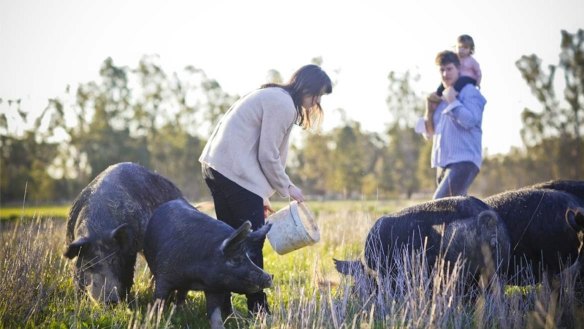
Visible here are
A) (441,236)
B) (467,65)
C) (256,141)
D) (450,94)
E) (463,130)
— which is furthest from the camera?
(467,65)

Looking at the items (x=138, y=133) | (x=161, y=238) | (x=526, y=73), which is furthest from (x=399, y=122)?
(x=161, y=238)

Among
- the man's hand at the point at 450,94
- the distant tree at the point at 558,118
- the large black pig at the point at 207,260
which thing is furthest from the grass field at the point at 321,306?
the distant tree at the point at 558,118

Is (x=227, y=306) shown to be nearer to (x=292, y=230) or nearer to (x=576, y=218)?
(x=292, y=230)

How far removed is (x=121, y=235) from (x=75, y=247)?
468mm

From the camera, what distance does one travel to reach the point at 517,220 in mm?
5590

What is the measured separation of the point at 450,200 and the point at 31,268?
171 inches

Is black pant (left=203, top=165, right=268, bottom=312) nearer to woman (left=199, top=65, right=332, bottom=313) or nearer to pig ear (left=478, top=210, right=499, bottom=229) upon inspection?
woman (left=199, top=65, right=332, bottom=313)

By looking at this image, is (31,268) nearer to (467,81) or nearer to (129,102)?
(467,81)

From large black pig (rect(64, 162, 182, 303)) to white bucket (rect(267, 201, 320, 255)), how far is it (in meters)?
1.57

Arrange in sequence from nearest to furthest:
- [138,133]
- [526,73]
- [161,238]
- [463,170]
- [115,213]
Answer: [161,238]
[115,213]
[463,170]
[526,73]
[138,133]

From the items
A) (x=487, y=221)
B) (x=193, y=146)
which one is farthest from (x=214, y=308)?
(x=193, y=146)

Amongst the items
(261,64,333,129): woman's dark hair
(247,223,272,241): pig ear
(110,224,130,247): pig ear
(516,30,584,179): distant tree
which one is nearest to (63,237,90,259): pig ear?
(110,224,130,247): pig ear

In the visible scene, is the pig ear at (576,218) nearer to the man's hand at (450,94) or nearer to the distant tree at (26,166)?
the man's hand at (450,94)

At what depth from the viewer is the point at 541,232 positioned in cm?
542
